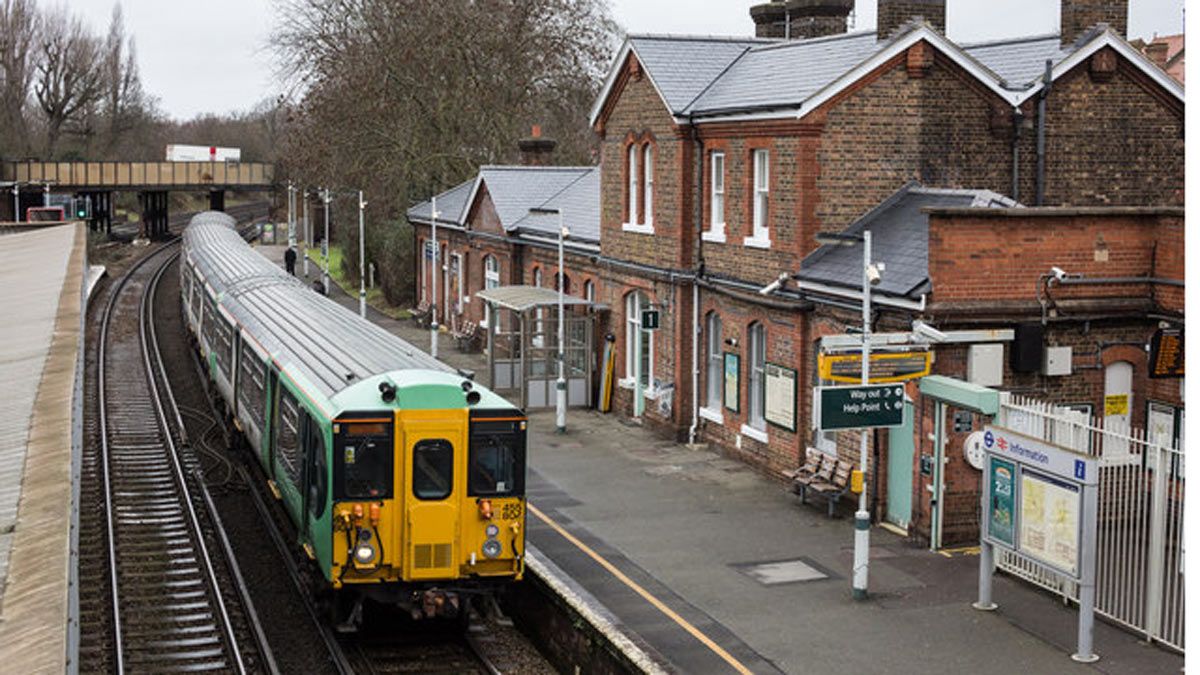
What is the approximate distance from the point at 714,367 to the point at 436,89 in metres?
29.7

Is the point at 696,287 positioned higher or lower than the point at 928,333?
higher

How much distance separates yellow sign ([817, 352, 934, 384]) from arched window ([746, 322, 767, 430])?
17.1 feet

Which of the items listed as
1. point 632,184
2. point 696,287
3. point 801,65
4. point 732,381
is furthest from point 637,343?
point 801,65

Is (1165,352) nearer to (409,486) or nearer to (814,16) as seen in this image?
(409,486)

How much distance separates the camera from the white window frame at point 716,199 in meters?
23.3

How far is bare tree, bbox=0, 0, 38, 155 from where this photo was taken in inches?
3590

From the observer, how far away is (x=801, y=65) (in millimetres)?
23000

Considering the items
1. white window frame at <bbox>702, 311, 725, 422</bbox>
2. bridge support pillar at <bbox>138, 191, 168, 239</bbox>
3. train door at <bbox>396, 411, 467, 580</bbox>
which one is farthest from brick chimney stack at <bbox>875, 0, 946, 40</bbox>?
bridge support pillar at <bbox>138, 191, 168, 239</bbox>

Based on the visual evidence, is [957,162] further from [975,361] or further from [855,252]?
[975,361]

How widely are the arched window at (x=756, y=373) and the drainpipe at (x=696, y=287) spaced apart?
188 centimetres

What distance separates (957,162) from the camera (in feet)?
70.3

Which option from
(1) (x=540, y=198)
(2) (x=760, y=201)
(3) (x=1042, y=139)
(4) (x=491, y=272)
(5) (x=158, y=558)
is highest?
(3) (x=1042, y=139)

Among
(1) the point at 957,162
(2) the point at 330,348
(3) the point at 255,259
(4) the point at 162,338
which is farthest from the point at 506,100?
(2) the point at 330,348

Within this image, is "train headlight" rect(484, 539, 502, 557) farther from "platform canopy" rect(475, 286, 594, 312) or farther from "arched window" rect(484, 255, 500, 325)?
"arched window" rect(484, 255, 500, 325)
